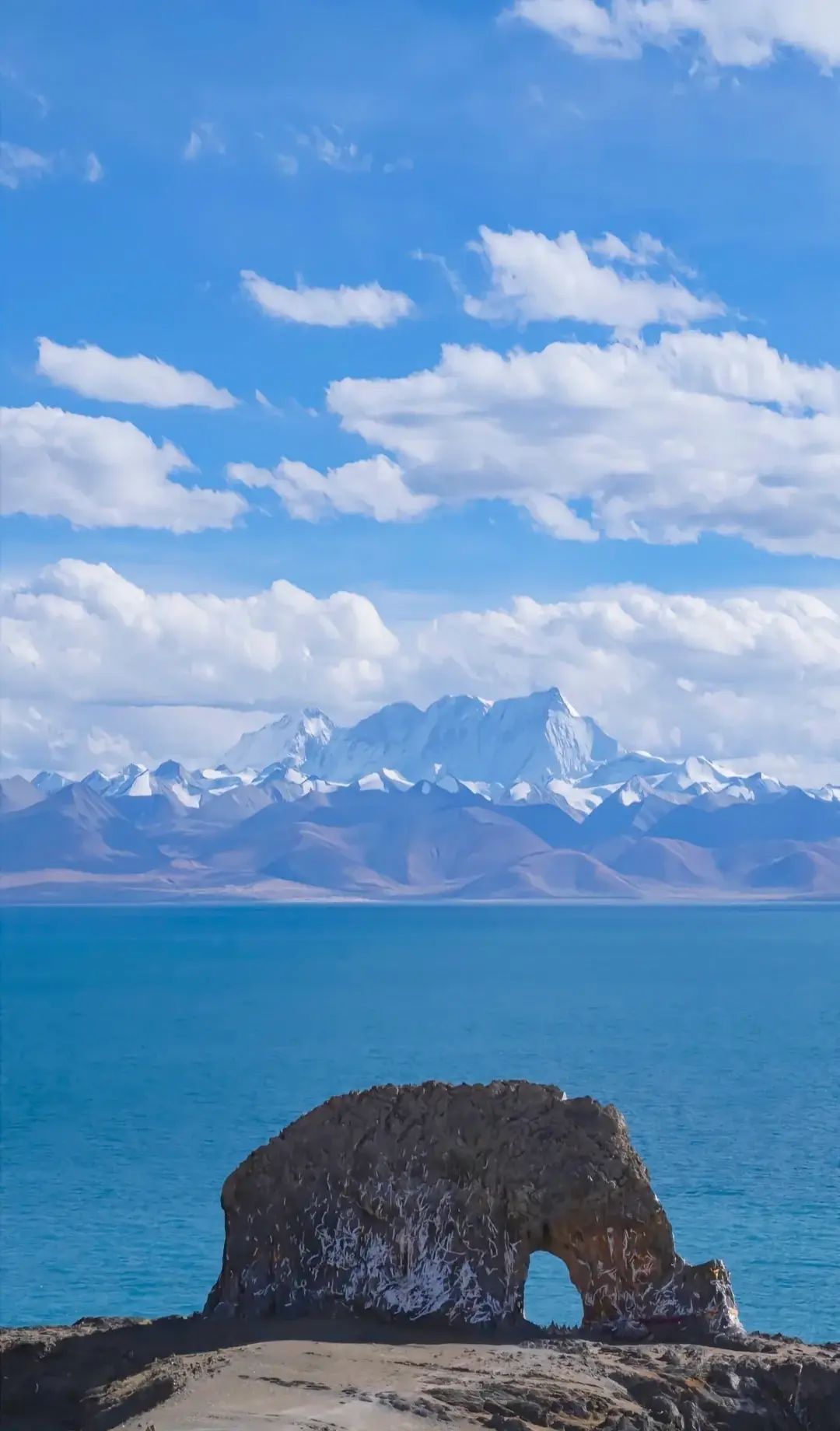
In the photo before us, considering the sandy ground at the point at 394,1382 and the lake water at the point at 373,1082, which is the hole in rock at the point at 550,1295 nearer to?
the lake water at the point at 373,1082

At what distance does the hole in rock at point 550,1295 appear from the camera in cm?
2972

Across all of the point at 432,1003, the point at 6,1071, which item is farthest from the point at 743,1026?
the point at 6,1071

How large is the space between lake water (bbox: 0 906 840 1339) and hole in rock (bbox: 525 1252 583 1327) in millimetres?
92

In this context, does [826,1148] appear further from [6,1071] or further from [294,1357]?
[6,1071]

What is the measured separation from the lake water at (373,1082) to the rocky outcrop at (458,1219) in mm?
13765

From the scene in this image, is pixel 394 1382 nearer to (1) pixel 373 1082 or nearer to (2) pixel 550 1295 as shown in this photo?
(2) pixel 550 1295

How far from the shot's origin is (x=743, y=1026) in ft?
338

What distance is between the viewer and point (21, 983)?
535ft

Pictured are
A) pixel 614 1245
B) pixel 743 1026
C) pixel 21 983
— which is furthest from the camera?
pixel 21 983

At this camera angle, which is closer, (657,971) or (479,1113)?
(479,1113)

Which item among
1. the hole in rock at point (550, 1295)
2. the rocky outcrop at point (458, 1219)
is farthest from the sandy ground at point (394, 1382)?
the hole in rock at point (550, 1295)

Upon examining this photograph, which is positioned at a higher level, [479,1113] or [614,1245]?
[479,1113]

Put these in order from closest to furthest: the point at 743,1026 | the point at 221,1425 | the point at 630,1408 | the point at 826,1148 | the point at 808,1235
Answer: the point at 221,1425 < the point at 630,1408 < the point at 808,1235 < the point at 826,1148 < the point at 743,1026

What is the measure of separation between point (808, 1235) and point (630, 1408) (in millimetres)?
24579
